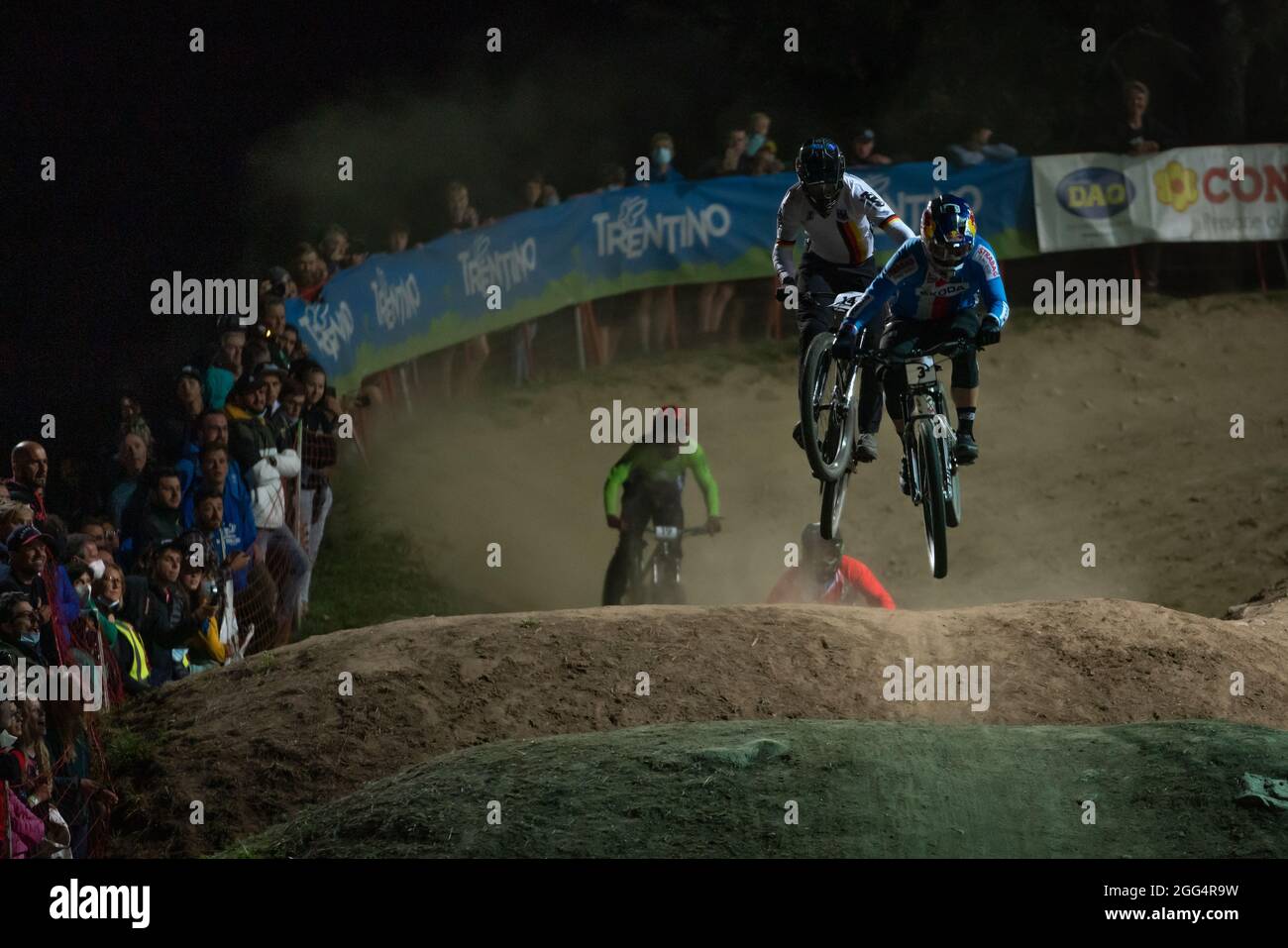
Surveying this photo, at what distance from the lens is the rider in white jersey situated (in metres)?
12.0

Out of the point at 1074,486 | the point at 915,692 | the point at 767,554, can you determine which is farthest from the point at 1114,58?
the point at 915,692

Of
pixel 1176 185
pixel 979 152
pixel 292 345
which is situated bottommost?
pixel 292 345

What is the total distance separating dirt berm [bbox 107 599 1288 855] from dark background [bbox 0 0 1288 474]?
4164 millimetres

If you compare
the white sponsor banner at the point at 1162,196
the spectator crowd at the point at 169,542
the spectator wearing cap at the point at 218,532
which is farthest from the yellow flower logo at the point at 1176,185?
the spectator wearing cap at the point at 218,532

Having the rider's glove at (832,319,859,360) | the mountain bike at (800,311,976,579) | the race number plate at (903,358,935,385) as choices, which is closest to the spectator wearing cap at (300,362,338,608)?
the mountain bike at (800,311,976,579)

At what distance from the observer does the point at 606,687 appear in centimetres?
1254

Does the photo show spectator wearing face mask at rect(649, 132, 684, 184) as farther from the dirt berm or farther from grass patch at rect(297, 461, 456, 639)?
the dirt berm

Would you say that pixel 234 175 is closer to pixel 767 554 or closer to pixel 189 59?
pixel 189 59

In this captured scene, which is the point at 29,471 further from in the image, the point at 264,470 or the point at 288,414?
the point at 288,414

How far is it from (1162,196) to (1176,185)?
21 cm

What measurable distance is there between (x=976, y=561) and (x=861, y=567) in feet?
11.6

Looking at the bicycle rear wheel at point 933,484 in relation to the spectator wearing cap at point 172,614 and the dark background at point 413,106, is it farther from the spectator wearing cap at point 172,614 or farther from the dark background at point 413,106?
the dark background at point 413,106

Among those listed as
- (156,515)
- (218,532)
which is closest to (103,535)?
(156,515)

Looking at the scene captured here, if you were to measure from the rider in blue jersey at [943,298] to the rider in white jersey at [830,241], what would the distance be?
62 cm
